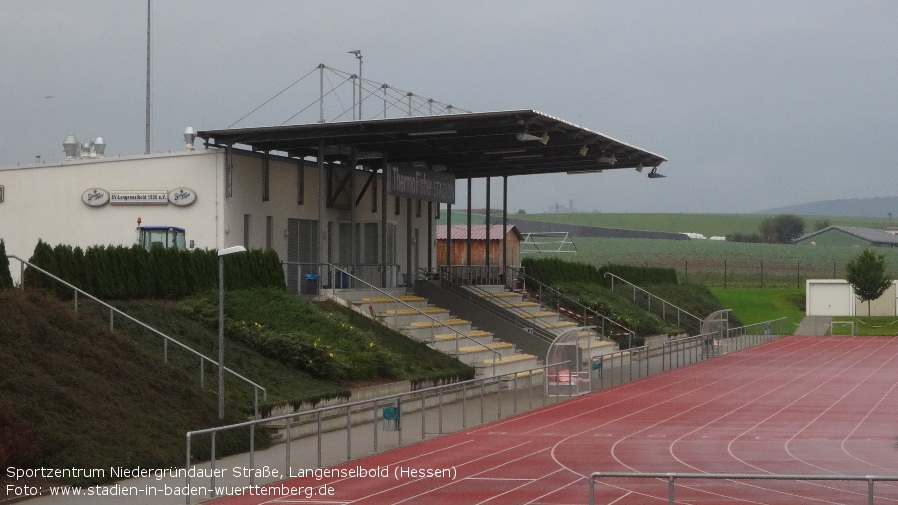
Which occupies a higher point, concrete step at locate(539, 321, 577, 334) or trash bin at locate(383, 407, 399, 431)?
concrete step at locate(539, 321, 577, 334)

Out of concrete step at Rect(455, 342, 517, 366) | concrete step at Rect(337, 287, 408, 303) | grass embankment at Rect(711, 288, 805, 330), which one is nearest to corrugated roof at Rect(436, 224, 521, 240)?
grass embankment at Rect(711, 288, 805, 330)

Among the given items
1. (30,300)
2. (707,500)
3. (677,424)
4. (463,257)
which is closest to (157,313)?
(30,300)

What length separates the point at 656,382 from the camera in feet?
123

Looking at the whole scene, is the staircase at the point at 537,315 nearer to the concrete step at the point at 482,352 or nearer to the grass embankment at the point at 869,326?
the concrete step at the point at 482,352

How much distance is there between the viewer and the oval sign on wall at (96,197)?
34438mm

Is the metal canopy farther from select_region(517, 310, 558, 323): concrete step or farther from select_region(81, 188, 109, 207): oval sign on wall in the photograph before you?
select_region(517, 310, 558, 323): concrete step

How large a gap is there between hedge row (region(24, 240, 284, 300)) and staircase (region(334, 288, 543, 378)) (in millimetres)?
3913

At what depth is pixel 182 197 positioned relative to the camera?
1342 inches

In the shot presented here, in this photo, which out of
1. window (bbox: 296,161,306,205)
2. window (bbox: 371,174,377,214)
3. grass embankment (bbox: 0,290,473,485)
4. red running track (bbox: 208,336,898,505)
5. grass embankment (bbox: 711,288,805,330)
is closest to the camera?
red running track (bbox: 208,336,898,505)

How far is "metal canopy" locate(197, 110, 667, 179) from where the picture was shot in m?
33.5

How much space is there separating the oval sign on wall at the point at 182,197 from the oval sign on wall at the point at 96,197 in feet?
6.16

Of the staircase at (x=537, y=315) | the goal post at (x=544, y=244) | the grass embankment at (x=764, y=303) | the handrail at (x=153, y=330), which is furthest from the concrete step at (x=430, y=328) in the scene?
the goal post at (x=544, y=244)

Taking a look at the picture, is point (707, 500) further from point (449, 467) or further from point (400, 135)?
point (400, 135)

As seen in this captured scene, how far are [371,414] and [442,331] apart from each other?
44.1 ft
